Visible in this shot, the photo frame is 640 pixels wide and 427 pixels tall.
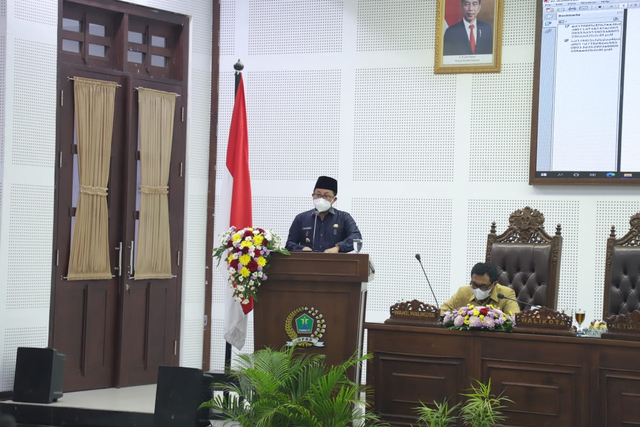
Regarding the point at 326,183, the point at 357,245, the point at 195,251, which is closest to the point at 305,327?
the point at 357,245

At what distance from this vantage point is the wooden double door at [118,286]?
6586 mm

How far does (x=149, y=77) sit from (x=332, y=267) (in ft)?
10.4

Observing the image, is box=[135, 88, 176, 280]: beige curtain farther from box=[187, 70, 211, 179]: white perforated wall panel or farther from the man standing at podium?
the man standing at podium

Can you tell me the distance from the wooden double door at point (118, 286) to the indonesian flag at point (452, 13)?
2418mm

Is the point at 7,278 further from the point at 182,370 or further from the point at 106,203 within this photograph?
the point at 182,370

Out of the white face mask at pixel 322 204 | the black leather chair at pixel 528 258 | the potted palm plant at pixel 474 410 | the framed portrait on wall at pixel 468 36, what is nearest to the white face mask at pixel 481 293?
the black leather chair at pixel 528 258

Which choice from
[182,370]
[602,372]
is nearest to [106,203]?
[182,370]

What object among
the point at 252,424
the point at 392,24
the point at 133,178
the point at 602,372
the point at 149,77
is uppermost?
the point at 392,24

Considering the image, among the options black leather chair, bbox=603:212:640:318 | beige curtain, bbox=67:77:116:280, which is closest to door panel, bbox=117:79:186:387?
beige curtain, bbox=67:77:116:280

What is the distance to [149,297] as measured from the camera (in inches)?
277

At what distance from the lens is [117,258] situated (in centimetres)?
691

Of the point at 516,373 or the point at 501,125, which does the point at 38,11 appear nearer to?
the point at 501,125

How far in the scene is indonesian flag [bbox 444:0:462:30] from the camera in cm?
682

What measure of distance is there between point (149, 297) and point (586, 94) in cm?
400
